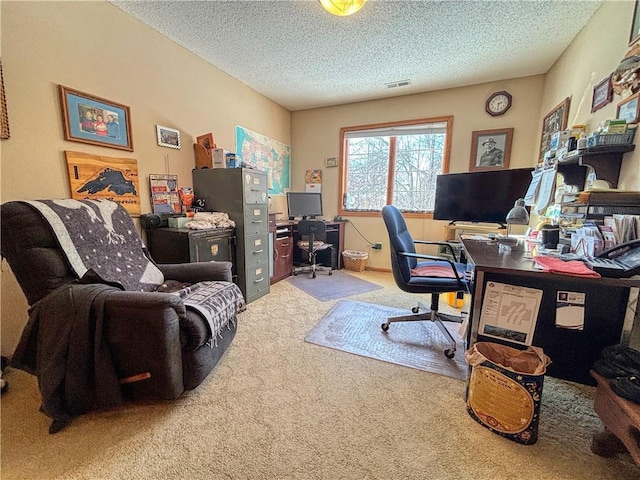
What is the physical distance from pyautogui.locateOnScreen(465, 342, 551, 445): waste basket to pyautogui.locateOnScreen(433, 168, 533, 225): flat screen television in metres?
1.72

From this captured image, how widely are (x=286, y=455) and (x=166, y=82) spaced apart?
292cm

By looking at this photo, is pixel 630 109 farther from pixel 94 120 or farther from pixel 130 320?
pixel 94 120

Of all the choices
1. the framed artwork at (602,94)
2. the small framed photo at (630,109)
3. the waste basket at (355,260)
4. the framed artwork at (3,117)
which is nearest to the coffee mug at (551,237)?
the small framed photo at (630,109)

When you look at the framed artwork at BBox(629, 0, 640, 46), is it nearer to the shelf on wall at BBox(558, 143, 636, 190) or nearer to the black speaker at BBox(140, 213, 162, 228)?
the shelf on wall at BBox(558, 143, 636, 190)

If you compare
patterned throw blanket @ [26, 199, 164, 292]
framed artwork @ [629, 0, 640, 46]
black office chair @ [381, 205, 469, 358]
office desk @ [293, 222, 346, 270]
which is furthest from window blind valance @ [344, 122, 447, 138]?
patterned throw blanket @ [26, 199, 164, 292]

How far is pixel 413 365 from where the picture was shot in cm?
164

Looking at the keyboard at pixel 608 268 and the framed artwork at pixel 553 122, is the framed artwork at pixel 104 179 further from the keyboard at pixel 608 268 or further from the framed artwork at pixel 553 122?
the framed artwork at pixel 553 122

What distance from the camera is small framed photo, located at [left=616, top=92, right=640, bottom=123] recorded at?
1387mm

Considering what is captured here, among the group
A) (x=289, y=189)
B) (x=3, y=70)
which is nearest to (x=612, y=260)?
(x=3, y=70)

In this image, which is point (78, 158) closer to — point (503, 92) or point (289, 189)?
point (289, 189)

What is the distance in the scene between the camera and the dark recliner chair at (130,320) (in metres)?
1.16

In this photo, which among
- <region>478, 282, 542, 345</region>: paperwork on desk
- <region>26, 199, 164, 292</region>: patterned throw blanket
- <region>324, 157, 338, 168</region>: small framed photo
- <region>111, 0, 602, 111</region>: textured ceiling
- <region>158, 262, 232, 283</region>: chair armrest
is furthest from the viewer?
<region>324, 157, 338, 168</region>: small framed photo

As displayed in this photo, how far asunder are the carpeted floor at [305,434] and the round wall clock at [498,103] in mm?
2923

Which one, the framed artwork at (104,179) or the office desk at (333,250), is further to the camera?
the office desk at (333,250)
